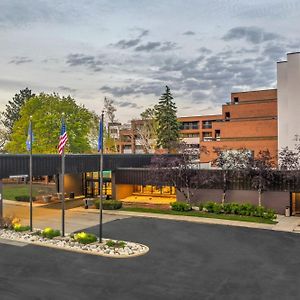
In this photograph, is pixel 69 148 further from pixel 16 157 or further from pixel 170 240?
pixel 170 240

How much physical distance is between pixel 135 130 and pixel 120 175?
Answer: 51.1 meters

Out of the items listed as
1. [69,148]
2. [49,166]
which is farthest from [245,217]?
[69,148]

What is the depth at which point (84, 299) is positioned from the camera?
622 inches

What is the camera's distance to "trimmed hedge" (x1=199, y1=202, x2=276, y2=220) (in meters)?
34.7

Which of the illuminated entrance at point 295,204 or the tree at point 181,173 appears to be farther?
the tree at point 181,173

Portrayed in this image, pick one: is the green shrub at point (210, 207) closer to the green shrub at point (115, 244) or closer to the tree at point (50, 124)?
the green shrub at point (115, 244)

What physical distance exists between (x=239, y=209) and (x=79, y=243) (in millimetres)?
17331

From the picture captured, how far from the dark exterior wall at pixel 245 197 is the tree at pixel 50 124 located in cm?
3343

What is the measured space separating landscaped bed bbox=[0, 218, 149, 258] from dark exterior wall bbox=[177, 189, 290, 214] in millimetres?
17355

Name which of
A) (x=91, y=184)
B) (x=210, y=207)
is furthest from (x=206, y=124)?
(x=210, y=207)

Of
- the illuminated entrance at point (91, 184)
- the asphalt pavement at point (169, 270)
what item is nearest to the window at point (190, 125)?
the illuminated entrance at point (91, 184)

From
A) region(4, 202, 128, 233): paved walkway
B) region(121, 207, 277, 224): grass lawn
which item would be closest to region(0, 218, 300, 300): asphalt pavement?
region(4, 202, 128, 233): paved walkway

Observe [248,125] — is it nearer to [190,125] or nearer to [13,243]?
[13,243]

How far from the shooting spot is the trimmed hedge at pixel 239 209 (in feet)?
114
